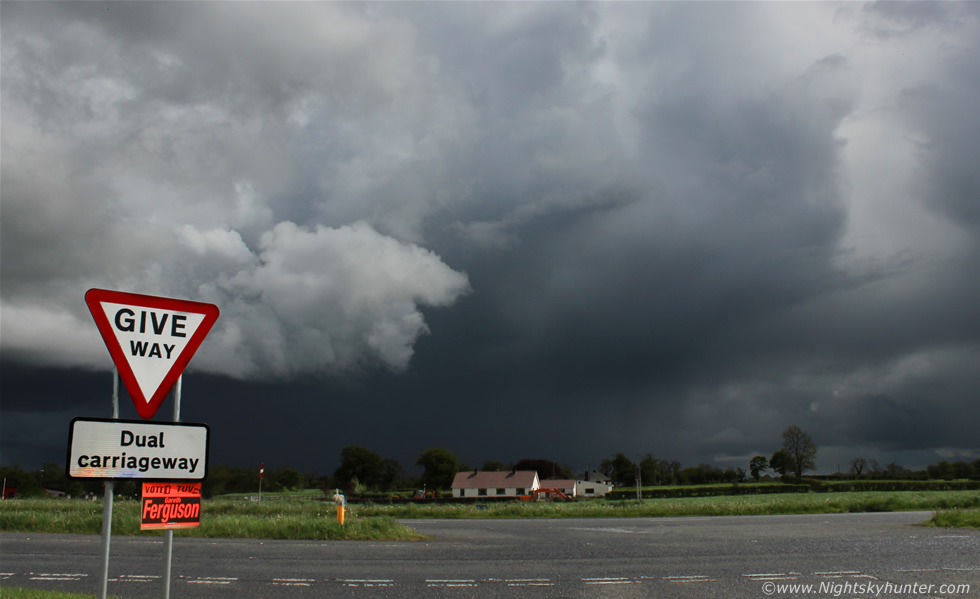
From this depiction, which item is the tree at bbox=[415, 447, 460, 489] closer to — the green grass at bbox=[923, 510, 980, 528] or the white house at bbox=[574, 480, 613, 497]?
the white house at bbox=[574, 480, 613, 497]

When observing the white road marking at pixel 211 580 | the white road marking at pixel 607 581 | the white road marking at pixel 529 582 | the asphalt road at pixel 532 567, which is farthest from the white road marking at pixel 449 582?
the white road marking at pixel 211 580

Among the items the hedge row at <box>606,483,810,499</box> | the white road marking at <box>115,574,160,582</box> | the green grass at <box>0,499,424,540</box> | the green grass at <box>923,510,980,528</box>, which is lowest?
the hedge row at <box>606,483,810,499</box>

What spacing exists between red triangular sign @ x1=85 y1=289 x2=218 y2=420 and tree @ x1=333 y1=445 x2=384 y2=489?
128093 mm

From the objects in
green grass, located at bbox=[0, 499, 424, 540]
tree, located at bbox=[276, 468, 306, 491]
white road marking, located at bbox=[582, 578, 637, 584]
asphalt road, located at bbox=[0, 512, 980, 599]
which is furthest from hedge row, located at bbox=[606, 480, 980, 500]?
white road marking, located at bbox=[582, 578, 637, 584]

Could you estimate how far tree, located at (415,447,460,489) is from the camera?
130m

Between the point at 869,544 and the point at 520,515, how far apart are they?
30376mm

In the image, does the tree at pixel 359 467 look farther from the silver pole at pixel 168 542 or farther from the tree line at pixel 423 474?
the silver pole at pixel 168 542

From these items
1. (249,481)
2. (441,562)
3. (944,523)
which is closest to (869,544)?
(944,523)

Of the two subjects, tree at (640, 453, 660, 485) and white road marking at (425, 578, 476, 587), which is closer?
white road marking at (425, 578, 476, 587)

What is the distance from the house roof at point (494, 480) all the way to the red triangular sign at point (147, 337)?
403ft

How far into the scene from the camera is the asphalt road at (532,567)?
1019cm

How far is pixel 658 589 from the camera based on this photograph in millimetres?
10094

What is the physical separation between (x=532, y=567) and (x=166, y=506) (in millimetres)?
9585

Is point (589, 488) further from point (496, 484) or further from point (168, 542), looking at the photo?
point (168, 542)
